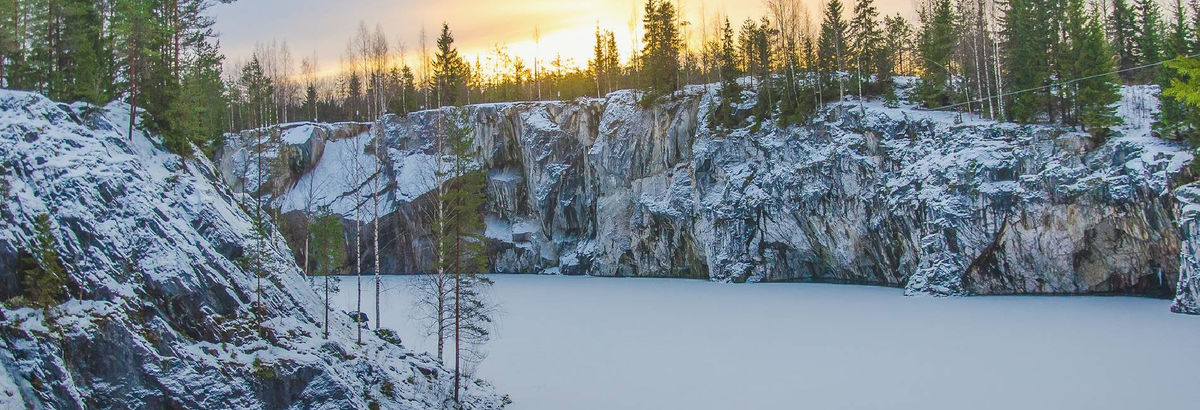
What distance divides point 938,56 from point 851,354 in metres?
28.4

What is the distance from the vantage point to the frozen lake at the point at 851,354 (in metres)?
13.9

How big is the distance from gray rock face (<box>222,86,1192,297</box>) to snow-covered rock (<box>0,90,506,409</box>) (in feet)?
26.1

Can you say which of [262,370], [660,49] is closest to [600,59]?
[660,49]

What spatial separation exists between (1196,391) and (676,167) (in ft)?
107

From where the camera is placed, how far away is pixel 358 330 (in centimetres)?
1788

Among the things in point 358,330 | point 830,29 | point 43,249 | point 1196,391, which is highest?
point 830,29

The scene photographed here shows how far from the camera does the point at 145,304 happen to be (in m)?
11.2

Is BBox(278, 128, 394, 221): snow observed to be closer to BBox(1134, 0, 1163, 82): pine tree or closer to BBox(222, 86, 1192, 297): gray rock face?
BBox(222, 86, 1192, 297): gray rock face

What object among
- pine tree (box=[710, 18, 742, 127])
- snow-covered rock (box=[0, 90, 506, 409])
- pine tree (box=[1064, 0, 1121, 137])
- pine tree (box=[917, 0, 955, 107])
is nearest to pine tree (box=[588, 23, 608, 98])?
pine tree (box=[710, 18, 742, 127])

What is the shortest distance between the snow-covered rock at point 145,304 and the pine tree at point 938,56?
32.0 m

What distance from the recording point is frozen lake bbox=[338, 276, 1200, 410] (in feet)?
45.7

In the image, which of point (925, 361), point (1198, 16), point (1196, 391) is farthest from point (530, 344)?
point (1198, 16)

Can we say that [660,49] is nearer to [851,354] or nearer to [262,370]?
[851,354]

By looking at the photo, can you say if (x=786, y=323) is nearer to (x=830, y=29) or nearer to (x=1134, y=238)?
(x=1134, y=238)
